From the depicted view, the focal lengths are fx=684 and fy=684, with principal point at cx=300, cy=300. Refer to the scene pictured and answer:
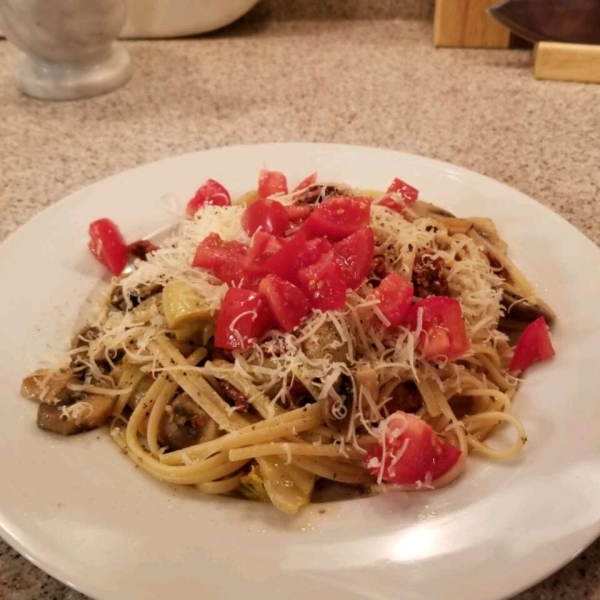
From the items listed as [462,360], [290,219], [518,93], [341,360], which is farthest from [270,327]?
[518,93]

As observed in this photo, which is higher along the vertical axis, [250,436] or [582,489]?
[582,489]

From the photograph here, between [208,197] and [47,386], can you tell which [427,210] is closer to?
[208,197]

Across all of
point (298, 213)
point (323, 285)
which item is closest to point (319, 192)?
point (298, 213)

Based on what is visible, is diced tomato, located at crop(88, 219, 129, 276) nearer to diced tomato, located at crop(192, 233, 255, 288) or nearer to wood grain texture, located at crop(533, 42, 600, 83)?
diced tomato, located at crop(192, 233, 255, 288)

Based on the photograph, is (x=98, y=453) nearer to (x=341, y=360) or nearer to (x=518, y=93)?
(x=341, y=360)

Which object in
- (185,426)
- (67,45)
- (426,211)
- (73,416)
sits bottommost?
(185,426)

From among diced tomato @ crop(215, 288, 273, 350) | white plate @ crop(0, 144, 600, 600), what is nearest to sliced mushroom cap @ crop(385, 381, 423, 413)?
white plate @ crop(0, 144, 600, 600)

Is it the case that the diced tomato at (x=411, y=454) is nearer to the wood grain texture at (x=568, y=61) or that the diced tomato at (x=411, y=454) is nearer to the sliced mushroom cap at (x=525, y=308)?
the sliced mushroom cap at (x=525, y=308)
